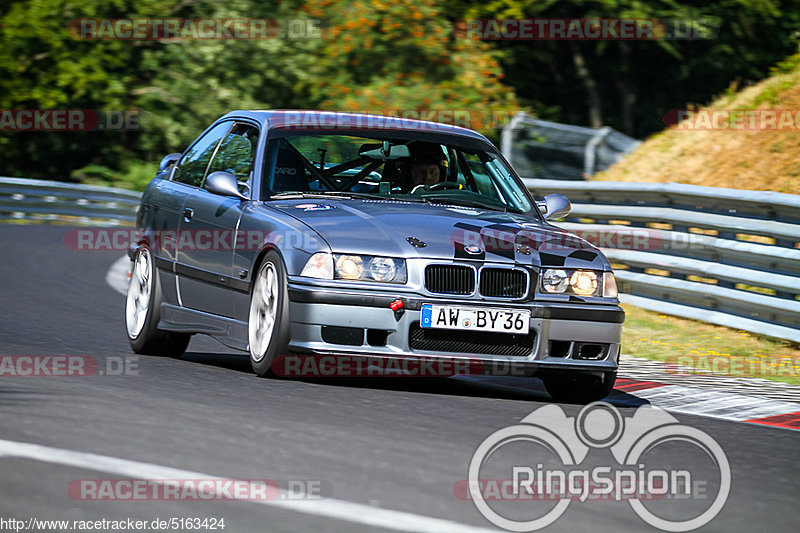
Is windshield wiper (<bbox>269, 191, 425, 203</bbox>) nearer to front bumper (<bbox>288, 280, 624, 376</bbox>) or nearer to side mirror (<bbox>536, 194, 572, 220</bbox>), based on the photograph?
side mirror (<bbox>536, 194, 572, 220</bbox>)

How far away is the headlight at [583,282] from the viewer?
8016mm

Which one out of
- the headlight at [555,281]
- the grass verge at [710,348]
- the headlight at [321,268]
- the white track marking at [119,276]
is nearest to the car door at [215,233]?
the headlight at [321,268]

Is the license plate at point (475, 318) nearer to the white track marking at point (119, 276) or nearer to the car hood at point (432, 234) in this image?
the car hood at point (432, 234)

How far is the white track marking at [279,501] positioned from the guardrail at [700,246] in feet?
22.4

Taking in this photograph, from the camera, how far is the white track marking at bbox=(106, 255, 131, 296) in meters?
15.3

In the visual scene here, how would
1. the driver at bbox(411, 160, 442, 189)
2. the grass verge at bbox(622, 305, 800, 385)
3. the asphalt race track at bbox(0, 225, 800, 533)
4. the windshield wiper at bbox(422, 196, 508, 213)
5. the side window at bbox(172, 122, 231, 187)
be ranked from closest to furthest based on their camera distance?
the asphalt race track at bbox(0, 225, 800, 533) → the windshield wiper at bbox(422, 196, 508, 213) → the driver at bbox(411, 160, 442, 189) → the side window at bbox(172, 122, 231, 187) → the grass verge at bbox(622, 305, 800, 385)

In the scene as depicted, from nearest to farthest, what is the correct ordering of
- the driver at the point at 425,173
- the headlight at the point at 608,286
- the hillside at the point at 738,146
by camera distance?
the headlight at the point at 608,286 < the driver at the point at 425,173 < the hillside at the point at 738,146

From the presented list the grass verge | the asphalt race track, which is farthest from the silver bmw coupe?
the grass verge

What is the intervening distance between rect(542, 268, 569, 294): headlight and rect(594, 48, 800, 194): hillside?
24.3 feet

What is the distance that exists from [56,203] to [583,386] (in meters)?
21.3

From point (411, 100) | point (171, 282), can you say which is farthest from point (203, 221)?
point (411, 100)

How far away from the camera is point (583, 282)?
26.4 feet

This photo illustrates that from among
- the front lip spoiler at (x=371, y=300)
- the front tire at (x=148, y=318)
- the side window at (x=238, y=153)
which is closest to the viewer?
the front lip spoiler at (x=371, y=300)

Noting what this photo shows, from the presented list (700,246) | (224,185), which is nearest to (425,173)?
(224,185)
